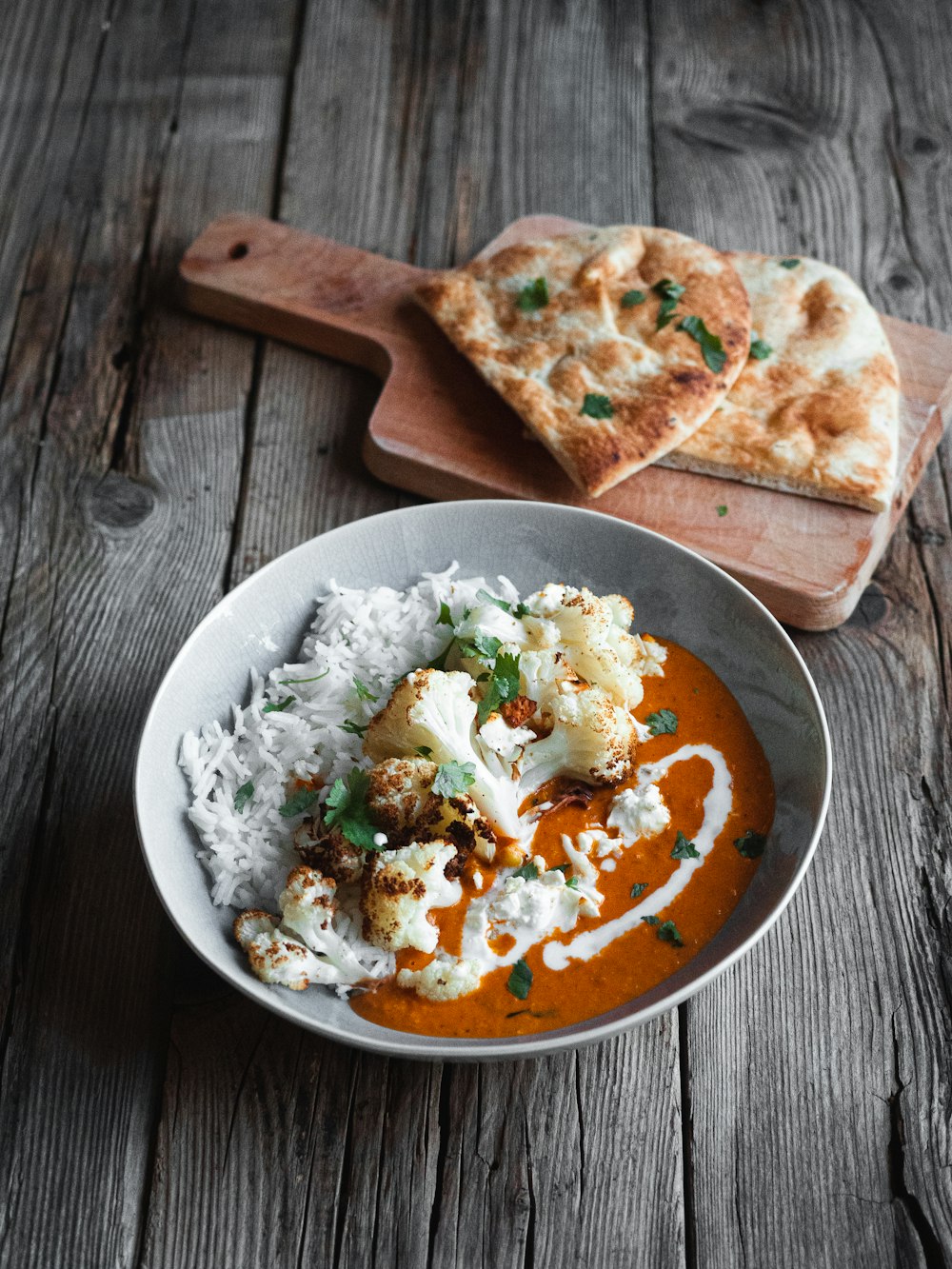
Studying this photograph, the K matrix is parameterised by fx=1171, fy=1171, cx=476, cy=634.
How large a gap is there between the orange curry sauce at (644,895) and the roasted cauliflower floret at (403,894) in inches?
2.4

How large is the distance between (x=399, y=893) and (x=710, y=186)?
336 centimetres

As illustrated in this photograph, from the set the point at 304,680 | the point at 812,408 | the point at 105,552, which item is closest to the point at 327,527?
the point at 105,552

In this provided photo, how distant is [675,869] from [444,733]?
1.87 feet

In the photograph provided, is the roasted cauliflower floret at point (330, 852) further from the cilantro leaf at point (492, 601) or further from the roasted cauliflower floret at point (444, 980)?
the cilantro leaf at point (492, 601)

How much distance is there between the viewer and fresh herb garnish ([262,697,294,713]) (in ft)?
9.01

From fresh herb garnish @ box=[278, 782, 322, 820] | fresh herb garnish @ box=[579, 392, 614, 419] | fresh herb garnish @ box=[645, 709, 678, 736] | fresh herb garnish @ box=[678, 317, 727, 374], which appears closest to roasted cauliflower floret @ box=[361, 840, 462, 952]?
fresh herb garnish @ box=[278, 782, 322, 820]

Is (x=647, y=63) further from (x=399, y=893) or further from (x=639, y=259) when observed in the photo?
(x=399, y=893)

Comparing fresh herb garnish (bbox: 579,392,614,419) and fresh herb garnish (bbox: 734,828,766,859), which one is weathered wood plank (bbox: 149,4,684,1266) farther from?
fresh herb garnish (bbox: 579,392,614,419)

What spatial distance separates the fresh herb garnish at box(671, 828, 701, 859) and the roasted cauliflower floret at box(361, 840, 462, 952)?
19.6 inches

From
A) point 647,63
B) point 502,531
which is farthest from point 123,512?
point 647,63

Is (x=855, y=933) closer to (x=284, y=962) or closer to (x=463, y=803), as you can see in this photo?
(x=463, y=803)

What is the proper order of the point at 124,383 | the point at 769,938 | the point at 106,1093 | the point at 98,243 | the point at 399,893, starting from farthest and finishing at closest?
the point at 98,243
the point at 124,383
the point at 769,938
the point at 106,1093
the point at 399,893

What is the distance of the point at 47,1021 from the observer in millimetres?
2611

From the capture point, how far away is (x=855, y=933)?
8.92ft
